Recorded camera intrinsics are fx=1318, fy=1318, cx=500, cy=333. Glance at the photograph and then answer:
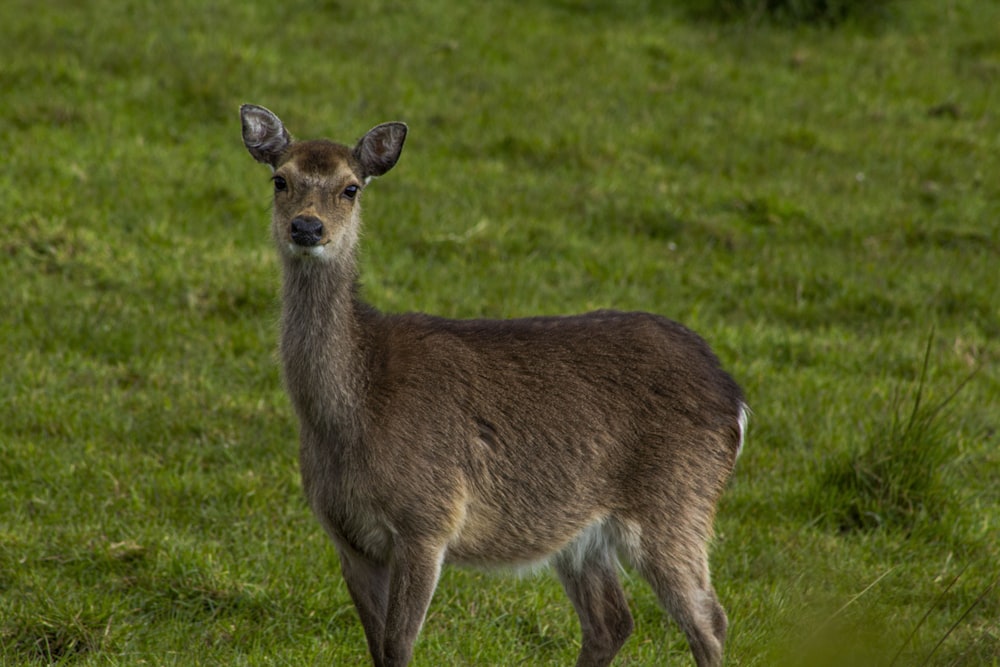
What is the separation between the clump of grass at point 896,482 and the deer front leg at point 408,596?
265 centimetres

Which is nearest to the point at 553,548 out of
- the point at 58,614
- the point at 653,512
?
the point at 653,512

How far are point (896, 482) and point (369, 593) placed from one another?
9.48ft

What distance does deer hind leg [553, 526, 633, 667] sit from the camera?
522 cm

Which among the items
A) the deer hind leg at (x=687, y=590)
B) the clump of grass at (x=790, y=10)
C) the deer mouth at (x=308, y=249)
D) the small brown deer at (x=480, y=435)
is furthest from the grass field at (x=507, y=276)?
the deer mouth at (x=308, y=249)

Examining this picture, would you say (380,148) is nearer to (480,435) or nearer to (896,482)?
(480,435)

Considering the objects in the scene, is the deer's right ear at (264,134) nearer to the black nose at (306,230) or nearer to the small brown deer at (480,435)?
the small brown deer at (480,435)

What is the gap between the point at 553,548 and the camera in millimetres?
5031

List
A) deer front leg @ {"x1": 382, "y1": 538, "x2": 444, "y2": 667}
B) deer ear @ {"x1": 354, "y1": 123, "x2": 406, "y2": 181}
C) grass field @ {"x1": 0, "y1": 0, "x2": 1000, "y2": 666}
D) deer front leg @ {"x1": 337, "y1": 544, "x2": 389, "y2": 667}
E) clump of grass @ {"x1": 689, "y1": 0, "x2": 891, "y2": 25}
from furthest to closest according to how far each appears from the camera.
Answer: clump of grass @ {"x1": 689, "y1": 0, "x2": 891, "y2": 25} → grass field @ {"x1": 0, "y1": 0, "x2": 1000, "y2": 666} → deer ear @ {"x1": 354, "y1": 123, "x2": 406, "y2": 181} → deer front leg @ {"x1": 337, "y1": 544, "x2": 389, "y2": 667} → deer front leg @ {"x1": 382, "y1": 538, "x2": 444, "y2": 667}

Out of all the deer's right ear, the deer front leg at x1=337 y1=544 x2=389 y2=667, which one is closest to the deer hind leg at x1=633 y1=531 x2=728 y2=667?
the deer front leg at x1=337 y1=544 x2=389 y2=667

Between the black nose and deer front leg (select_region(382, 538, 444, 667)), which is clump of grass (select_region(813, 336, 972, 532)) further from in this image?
the black nose

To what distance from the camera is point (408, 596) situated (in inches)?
179

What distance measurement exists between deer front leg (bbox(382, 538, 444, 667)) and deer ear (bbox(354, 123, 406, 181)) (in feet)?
4.82

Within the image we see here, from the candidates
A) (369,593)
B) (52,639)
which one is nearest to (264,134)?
(369,593)

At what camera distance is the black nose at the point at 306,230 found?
464 centimetres
